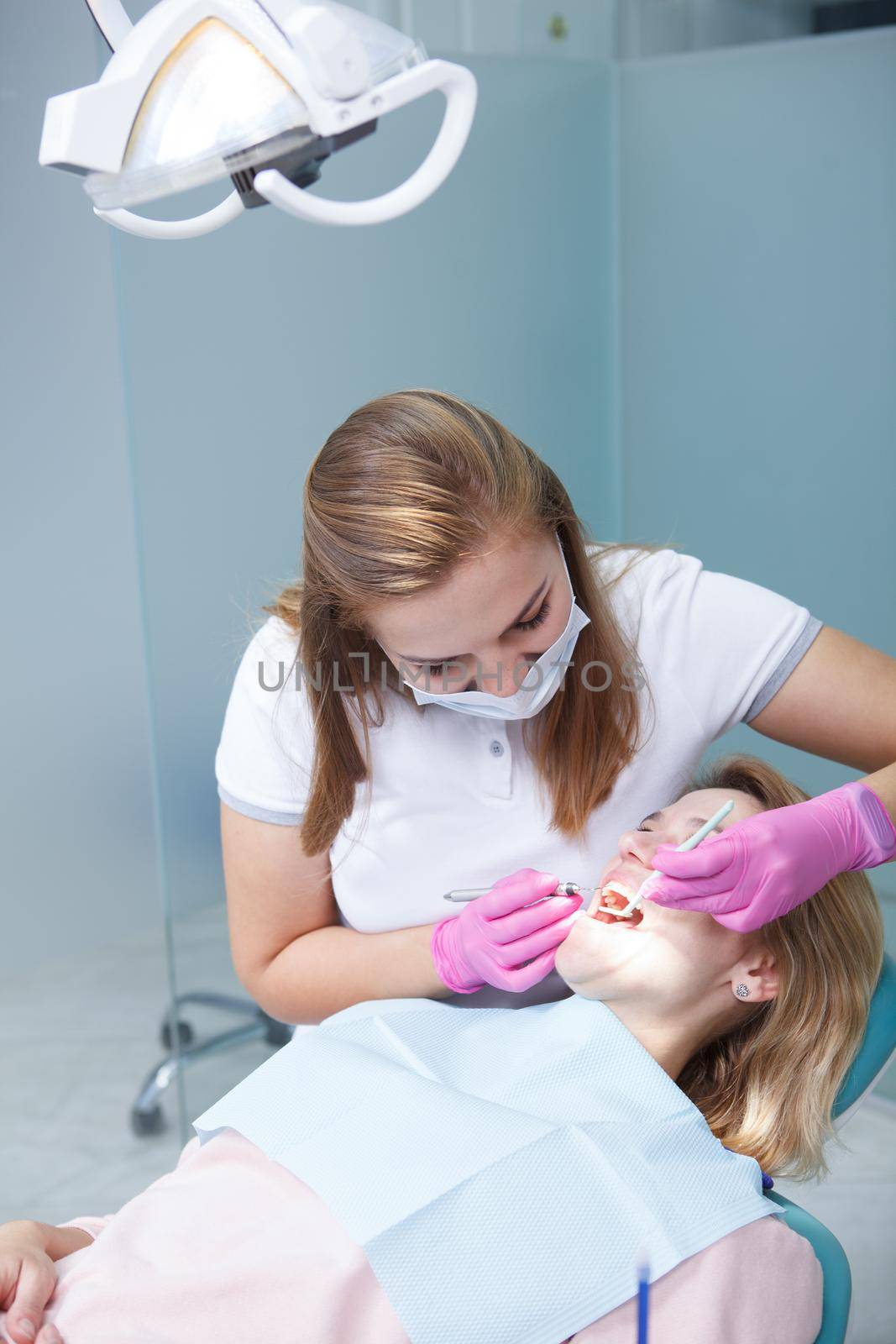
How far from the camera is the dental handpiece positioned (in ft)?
4.65

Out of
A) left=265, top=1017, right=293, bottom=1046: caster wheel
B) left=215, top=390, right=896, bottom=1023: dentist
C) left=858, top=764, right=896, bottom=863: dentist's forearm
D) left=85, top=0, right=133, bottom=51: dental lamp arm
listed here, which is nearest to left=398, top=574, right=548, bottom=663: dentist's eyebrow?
left=215, top=390, right=896, bottom=1023: dentist

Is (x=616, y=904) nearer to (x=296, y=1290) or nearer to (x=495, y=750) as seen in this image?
(x=495, y=750)

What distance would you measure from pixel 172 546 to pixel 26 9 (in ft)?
3.42

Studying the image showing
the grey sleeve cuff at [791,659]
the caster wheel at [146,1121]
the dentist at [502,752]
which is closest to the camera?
the dentist at [502,752]

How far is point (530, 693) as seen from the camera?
1.48 meters

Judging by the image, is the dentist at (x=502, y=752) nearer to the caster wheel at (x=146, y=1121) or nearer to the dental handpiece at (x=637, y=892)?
the dental handpiece at (x=637, y=892)

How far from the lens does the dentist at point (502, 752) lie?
4.77 ft

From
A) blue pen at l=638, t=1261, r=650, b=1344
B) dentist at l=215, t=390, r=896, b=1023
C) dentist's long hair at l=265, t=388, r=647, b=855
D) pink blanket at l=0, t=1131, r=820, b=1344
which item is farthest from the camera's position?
dentist at l=215, t=390, r=896, b=1023

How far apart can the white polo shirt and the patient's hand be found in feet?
1.77

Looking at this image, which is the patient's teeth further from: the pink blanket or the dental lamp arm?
the dental lamp arm

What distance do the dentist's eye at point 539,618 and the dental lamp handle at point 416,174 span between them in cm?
58

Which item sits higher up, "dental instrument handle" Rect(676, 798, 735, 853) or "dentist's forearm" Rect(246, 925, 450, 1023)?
"dental instrument handle" Rect(676, 798, 735, 853)

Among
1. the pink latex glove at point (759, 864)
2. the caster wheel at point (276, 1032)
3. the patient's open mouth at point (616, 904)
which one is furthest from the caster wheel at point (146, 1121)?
the pink latex glove at point (759, 864)

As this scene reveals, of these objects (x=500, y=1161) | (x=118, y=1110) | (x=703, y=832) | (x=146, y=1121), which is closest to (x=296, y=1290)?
(x=500, y=1161)
